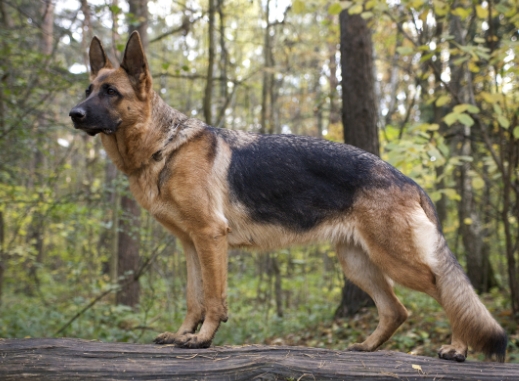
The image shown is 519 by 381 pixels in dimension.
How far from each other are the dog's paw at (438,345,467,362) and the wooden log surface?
11cm

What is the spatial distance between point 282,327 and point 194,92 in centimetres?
997

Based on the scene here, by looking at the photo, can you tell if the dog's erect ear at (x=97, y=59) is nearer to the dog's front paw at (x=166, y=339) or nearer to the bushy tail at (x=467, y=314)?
the dog's front paw at (x=166, y=339)

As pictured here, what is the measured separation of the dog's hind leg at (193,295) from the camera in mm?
3973

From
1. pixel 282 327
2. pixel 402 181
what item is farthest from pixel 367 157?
pixel 282 327

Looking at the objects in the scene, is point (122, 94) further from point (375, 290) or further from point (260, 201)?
point (375, 290)

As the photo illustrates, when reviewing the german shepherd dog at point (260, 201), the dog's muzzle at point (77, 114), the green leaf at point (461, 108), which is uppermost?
the green leaf at point (461, 108)

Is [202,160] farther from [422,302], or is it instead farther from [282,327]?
[422,302]

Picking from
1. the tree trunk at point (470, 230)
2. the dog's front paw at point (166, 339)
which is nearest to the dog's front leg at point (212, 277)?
the dog's front paw at point (166, 339)

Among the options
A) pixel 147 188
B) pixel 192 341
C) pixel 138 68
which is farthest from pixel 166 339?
pixel 138 68

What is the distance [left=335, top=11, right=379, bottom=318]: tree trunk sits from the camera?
23.4ft

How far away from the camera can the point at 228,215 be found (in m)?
4.04

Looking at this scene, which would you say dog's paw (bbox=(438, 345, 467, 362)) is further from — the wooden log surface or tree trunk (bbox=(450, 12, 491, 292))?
tree trunk (bbox=(450, 12, 491, 292))

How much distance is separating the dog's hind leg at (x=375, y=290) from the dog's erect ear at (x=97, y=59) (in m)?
2.87

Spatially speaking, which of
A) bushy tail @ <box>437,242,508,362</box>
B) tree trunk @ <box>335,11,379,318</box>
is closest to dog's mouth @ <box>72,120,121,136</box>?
bushy tail @ <box>437,242,508,362</box>
